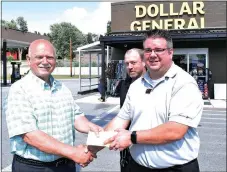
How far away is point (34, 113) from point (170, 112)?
3.46 ft

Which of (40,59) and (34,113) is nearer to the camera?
(34,113)

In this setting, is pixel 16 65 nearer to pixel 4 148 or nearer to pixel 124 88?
pixel 4 148

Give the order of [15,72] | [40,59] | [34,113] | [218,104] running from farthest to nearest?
[15,72] < [218,104] < [40,59] < [34,113]

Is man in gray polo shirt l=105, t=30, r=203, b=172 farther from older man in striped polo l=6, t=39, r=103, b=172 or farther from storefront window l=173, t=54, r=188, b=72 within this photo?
storefront window l=173, t=54, r=188, b=72

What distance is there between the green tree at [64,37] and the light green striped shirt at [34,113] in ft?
217

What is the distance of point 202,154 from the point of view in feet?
20.1

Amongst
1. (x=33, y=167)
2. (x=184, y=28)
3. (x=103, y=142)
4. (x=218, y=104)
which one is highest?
(x=184, y=28)

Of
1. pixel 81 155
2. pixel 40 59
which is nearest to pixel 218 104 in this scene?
pixel 81 155

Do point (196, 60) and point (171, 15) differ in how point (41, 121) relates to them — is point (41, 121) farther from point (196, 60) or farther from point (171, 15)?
point (171, 15)

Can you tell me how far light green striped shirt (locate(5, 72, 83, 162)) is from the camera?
245cm

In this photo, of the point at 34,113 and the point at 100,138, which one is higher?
the point at 34,113

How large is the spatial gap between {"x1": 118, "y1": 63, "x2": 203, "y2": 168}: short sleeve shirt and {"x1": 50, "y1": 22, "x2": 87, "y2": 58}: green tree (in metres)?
66.6

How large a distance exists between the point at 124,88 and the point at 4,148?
374cm

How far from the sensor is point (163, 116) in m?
2.37
